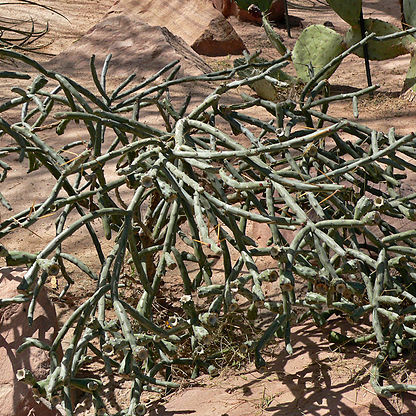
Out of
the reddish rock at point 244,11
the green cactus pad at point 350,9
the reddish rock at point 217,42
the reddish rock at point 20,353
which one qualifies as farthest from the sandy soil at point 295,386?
the reddish rock at point 244,11

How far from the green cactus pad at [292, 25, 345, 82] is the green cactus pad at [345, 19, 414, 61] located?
0.36 feet

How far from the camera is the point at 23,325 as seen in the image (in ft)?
6.46

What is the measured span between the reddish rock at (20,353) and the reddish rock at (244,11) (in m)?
5.53

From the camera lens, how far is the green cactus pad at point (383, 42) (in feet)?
15.4

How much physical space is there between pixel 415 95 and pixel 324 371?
301 cm

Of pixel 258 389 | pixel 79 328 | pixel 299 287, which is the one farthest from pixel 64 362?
pixel 299 287

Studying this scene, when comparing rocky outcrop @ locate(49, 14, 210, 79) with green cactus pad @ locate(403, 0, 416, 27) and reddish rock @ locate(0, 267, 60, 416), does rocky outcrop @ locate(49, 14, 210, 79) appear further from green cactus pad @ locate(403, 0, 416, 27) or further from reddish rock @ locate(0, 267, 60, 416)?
reddish rock @ locate(0, 267, 60, 416)

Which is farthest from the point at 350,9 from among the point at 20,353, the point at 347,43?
the point at 20,353

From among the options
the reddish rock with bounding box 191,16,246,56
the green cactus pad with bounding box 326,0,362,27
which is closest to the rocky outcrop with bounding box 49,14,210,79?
the reddish rock with bounding box 191,16,246,56

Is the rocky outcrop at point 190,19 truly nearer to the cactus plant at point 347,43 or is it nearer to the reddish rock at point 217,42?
Result: the reddish rock at point 217,42

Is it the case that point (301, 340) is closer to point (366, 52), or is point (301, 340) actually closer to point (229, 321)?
point (229, 321)

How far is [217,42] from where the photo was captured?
6039mm

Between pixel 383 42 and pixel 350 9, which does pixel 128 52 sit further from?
pixel 383 42

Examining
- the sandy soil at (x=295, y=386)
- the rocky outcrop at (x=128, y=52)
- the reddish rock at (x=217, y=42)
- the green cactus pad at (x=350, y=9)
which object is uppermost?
the sandy soil at (x=295, y=386)
